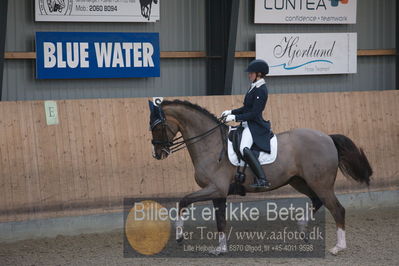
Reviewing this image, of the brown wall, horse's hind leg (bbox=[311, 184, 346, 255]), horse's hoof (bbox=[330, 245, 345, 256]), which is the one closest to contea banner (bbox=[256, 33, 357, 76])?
the brown wall

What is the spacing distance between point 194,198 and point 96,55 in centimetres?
388

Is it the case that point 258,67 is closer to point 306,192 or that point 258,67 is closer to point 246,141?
point 246,141

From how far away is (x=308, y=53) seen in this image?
13.2 meters

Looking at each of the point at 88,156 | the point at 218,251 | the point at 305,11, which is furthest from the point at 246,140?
the point at 305,11

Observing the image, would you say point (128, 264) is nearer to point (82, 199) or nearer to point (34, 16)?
point (82, 199)

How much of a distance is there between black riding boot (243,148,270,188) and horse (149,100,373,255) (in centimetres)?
11

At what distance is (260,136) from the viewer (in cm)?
892

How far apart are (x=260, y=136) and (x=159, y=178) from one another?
2.48 meters

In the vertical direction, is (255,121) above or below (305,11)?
below

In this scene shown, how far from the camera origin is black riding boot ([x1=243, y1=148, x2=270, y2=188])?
880cm

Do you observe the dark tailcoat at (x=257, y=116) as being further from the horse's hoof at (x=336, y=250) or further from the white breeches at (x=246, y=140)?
the horse's hoof at (x=336, y=250)

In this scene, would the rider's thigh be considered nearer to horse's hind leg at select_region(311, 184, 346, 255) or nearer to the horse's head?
the horse's head

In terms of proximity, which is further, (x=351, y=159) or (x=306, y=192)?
(x=306, y=192)

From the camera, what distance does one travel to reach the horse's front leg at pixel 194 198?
8.56 meters
